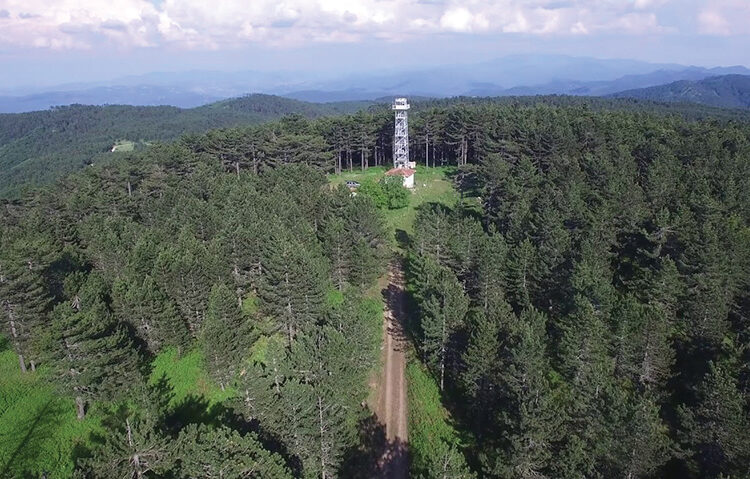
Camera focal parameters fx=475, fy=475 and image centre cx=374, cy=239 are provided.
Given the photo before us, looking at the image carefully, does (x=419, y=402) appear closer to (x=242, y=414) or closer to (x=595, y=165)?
(x=242, y=414)

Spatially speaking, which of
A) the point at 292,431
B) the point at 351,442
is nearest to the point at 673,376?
the point at 351,442

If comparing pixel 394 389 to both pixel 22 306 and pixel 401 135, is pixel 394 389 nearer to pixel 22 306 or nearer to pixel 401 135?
pixel 22 306

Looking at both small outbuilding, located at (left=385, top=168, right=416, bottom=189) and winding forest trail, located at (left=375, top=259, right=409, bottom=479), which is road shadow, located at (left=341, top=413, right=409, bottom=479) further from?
small outbuilding, located at (left=385, top=168, right=416, bottom=189)

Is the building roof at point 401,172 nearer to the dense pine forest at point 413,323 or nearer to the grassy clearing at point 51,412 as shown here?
the dense pine forest at point 413,323

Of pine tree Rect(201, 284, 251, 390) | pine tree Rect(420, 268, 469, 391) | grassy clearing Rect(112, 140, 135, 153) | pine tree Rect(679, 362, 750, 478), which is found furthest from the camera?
grassy clearing Rect(112, 140, 135, 153)

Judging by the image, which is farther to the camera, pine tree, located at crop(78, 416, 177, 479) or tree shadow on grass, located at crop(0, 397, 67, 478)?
tree shadow on grass, located at crop(0, 397, 67, 478)

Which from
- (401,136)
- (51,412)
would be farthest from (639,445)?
(401,136)

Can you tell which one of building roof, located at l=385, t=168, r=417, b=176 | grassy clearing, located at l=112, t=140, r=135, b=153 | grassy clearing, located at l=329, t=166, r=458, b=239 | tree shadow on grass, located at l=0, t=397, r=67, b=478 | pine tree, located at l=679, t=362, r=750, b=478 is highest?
grassy clearing, located at l=112, t=140, r=135, b=153

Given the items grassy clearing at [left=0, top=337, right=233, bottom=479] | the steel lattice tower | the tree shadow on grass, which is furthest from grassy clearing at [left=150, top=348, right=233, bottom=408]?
the steel lattice tower
